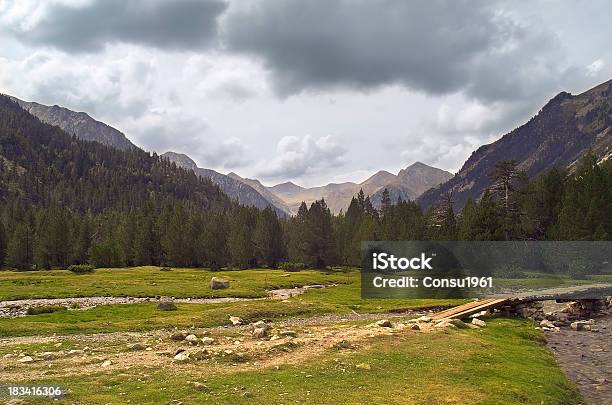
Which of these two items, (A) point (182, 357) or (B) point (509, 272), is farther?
(B) point (509, 272)

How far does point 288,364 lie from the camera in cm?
2416

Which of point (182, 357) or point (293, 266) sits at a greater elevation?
point (293, 266)

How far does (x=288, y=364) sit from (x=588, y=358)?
71.2ft

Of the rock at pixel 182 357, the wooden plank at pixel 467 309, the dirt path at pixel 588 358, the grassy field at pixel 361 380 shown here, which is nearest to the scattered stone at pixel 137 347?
the rock at pixel 182 357

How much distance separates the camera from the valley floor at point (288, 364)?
63.0 ft

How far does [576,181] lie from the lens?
10388 cm

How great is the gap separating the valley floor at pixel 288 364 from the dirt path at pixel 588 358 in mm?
958

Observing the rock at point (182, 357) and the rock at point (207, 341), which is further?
the rock at point (207, 341)

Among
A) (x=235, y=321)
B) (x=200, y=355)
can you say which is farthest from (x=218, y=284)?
(x=200, y=355)

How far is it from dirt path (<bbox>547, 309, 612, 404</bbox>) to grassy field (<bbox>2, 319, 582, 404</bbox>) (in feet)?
3.46

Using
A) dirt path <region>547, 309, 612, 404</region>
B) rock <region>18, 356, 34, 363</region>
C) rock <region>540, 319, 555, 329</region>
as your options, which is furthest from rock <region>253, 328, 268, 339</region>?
rock <region>540, 319, 555, 329</region>

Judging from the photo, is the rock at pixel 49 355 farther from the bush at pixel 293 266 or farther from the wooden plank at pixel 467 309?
the bush at pixel 293 266

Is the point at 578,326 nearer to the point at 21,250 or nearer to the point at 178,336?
the point at 178,336

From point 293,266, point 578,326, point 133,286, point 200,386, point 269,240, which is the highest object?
point 269,240
